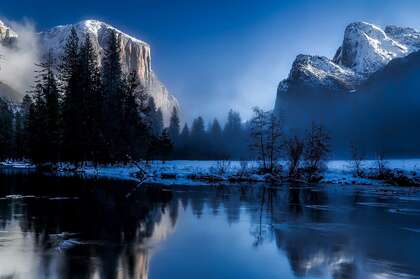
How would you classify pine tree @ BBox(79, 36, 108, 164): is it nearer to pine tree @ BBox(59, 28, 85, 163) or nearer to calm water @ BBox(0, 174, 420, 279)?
pine tree @ BBox(59, 28, 85, 163)

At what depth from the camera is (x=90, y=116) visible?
67.2 m

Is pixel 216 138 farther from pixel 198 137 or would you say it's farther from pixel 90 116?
pixel 90 116

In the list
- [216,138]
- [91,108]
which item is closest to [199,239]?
[91,108]

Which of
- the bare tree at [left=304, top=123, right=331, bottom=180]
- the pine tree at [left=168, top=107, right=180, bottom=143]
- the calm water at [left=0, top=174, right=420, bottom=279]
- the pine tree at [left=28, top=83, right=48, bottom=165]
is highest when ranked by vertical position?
the pine tree at [left=168, top=107, right=180, bottom=143]

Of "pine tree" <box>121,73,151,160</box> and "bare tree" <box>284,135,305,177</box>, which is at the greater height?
"pine tree" <box>121,73,151,160</box>

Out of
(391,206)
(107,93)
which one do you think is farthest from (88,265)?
(107,93)

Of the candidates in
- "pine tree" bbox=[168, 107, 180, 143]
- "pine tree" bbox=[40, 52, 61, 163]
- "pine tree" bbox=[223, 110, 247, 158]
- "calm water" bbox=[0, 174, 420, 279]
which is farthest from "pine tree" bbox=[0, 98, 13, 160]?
"calm water" bbox=[0, 174, 420, 279]

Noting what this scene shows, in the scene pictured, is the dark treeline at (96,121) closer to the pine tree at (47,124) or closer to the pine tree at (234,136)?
the pine tree at (47,124)

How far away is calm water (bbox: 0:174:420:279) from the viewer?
12383mm

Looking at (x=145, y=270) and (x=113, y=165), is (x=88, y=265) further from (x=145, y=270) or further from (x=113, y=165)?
(x=113, y=165)

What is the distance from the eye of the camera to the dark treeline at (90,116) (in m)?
65.1

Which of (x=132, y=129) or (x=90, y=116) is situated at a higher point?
(x=90, y=116)

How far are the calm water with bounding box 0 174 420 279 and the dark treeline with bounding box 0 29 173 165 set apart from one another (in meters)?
36.6

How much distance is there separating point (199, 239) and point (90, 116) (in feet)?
175
